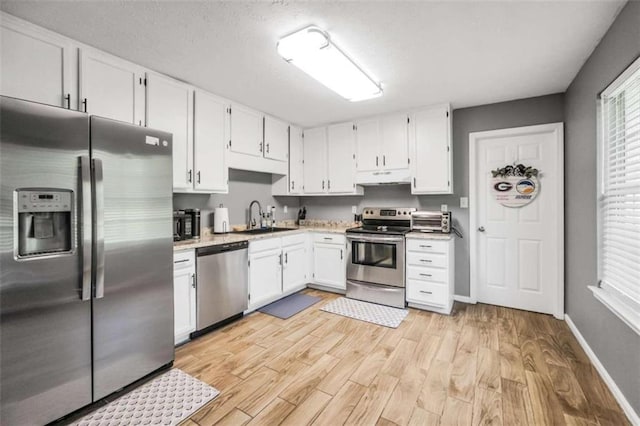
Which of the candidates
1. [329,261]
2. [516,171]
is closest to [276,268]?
[329,261]

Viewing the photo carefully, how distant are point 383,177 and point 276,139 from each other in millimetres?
1585

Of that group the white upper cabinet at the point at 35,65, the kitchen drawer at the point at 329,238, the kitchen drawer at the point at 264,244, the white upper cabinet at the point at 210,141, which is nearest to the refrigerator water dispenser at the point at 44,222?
the white upper cabinet at the point at 35,65

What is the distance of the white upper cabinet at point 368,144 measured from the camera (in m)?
3.87

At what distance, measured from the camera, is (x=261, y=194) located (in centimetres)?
424

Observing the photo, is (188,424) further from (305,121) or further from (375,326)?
(305,121)

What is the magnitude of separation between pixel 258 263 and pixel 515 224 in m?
3.09

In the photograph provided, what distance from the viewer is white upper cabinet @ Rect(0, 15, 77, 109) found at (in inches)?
70.0

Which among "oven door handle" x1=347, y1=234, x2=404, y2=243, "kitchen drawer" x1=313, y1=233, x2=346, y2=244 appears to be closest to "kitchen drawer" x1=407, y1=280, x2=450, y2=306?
"oven door handle" x1=347, y1=234, x2=404, y2=243

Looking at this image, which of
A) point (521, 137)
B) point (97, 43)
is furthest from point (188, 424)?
point (521, 137)

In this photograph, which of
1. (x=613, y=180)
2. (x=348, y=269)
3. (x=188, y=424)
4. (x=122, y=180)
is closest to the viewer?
(x=188, y=424)

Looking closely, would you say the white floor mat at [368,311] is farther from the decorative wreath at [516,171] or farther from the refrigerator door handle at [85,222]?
the refrigerator door handle at [85,222]

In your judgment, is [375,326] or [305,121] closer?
[375,326]

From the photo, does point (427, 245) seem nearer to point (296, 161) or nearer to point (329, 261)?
point (329, 261)

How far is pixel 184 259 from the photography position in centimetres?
251
